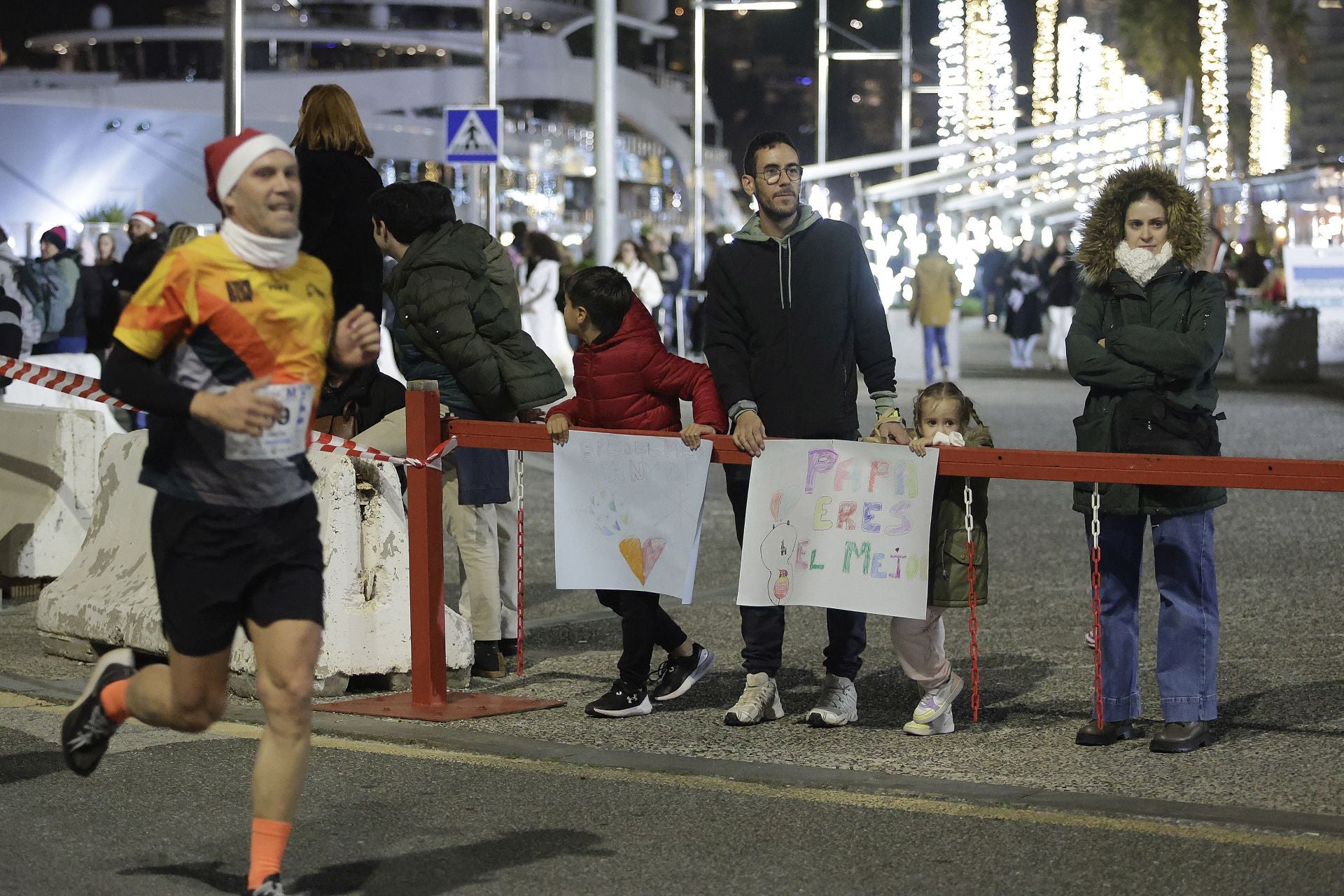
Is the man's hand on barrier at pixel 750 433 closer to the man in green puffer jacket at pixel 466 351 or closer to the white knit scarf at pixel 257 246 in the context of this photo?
the man in green puffer jacket at pixel 466 351

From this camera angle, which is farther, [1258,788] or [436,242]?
[436,242]

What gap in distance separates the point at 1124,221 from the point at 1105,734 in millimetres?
1655

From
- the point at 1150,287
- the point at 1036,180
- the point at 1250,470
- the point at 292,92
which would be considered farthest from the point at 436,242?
the point at 292,92

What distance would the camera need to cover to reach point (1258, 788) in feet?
18.8

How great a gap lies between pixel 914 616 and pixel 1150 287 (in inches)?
51.1

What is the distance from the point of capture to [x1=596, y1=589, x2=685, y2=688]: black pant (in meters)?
6.82

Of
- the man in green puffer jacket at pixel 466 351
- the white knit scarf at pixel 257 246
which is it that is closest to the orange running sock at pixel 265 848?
the white knit scarf at pixel 257 246

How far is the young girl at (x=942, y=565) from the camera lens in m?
6.44

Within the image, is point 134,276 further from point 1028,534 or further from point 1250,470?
point 1250,470

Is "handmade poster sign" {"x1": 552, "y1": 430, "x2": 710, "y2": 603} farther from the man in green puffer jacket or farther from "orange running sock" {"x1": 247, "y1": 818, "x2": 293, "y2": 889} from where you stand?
"orange running sock" {"x1": 247, "y1": 818, "x2": 293, "y2": 889}

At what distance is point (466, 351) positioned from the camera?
723cm

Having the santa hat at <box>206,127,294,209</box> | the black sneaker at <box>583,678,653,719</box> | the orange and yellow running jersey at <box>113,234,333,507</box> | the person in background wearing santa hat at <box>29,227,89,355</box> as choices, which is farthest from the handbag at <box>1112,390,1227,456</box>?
A: the person in background wearing santa hat at <box>29,227,89,355</box>

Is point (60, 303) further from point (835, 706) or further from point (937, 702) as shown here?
point (937, 702)

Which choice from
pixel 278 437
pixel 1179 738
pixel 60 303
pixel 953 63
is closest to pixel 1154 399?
pixel 1179 738
